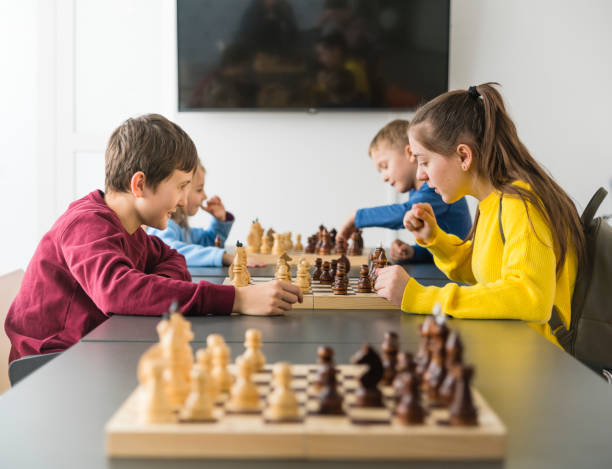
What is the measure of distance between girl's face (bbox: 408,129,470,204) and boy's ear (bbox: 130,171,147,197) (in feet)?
2.80

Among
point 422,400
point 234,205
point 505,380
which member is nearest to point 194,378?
point 422,400

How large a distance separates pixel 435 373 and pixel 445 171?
120 centimetres

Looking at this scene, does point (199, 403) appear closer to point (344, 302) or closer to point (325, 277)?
point (344, 302)

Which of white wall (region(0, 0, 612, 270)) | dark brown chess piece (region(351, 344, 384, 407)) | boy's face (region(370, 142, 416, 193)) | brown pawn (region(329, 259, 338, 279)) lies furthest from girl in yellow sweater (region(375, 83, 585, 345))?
white wall (region(0, 0, 612, 270))

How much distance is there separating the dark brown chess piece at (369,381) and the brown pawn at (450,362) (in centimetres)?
9

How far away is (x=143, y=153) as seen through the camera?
1997 millimetres

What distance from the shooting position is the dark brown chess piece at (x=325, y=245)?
3055 mm

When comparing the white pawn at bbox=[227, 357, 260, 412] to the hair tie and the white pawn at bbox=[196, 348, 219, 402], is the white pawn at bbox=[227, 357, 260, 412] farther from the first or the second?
the hair tie

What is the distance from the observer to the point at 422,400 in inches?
36.9

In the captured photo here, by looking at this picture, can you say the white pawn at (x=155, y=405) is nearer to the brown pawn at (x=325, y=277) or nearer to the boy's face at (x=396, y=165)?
the brown pawn at (x=325, y=277)

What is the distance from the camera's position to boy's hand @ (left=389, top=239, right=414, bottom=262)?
9.61ft

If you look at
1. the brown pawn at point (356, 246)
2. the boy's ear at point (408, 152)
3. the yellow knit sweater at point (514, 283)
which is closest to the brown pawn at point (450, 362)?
the yellow knit sweater at point (514, 283)

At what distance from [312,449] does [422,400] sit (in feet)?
0.61

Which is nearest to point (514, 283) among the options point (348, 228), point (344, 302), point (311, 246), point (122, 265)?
point (344, 302)
